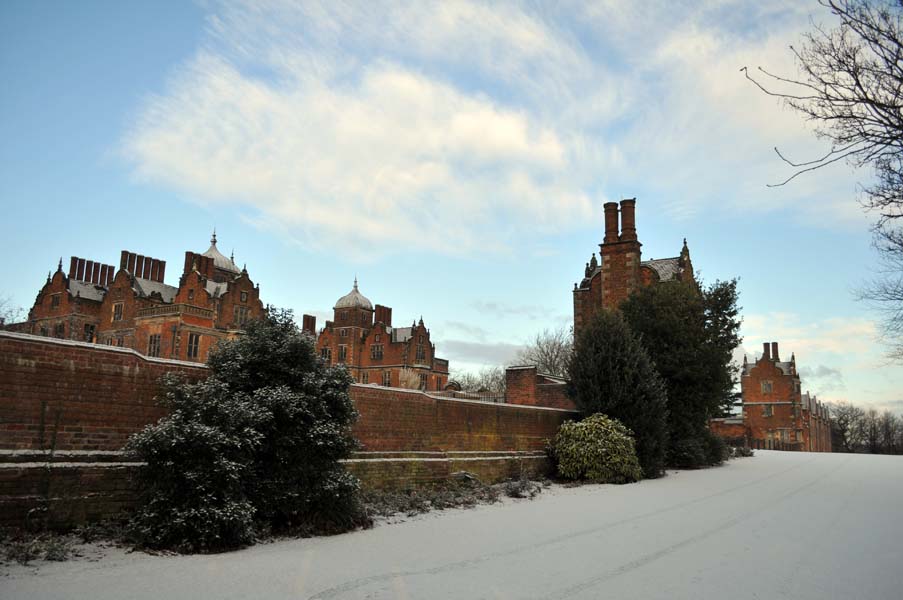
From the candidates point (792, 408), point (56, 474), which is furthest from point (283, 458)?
point (792, 408)

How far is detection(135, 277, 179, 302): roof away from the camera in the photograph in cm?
5528

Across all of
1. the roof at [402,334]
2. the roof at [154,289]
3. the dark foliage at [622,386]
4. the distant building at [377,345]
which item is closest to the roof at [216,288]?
the roof at [154,289]

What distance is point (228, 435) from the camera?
799 centimetres

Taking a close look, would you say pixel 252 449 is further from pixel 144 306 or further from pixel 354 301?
pixel 354 301

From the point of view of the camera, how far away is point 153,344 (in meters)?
50.8

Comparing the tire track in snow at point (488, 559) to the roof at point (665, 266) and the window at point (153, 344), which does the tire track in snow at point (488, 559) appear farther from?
the window at point (153, 344)

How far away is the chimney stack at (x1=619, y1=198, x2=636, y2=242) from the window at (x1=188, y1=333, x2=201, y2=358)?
117 feet

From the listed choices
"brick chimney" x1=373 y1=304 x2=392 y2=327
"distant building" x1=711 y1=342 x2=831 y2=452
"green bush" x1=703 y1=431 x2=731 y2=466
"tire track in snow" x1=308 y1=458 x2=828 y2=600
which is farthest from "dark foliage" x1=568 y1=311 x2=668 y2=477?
"brick chimney" x1=373 y1=304 x2=392 y2=327

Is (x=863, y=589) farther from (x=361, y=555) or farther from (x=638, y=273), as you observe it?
(x=638, y=273)

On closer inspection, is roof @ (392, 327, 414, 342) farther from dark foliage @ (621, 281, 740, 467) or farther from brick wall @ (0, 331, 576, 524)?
brick wall @ (0, 331, 576, 524)

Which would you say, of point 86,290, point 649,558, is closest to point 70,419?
point 649,558

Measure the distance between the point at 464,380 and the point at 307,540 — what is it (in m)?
80.1

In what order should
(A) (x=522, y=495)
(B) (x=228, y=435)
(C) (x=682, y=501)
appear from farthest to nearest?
(A) (x=522, y=495), (C) (x=682, y=501), (B) (x=228, y=435)

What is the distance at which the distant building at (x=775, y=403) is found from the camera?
210 feet
